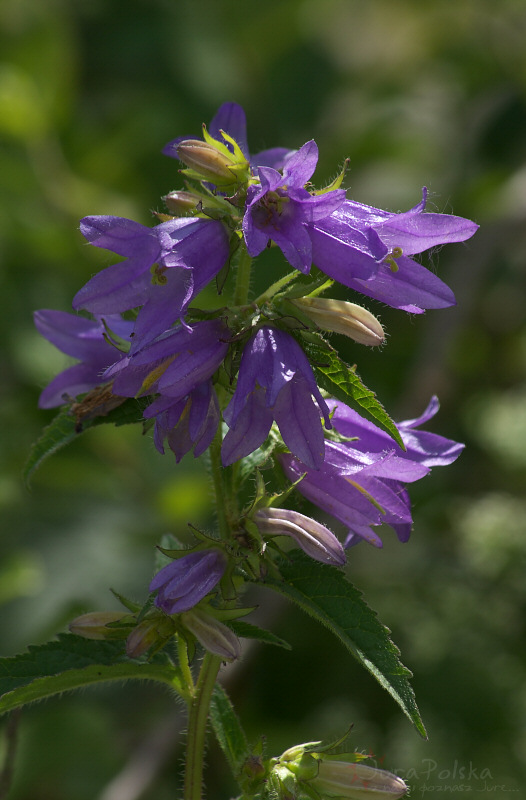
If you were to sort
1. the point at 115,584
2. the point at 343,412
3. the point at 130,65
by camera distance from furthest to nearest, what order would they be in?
the point at 130,65 → the point at 115,584 → the point at 343,412

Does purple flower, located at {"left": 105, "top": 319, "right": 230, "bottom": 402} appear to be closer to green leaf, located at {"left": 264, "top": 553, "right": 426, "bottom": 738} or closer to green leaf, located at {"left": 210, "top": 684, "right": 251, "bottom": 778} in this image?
green leaf, located at {"left": 264, "top": 553, "right": 426, "bottom": 738}

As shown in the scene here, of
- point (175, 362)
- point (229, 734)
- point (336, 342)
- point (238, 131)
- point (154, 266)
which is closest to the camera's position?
point (175, 362)

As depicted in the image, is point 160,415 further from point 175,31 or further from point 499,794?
point 175,31

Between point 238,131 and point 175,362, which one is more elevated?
point 238,131

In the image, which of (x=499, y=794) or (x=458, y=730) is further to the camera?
(x=458, y=730)

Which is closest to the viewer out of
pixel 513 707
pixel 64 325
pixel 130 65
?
pixel 64 325

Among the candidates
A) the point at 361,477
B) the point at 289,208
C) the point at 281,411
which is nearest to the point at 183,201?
the point at 289,208

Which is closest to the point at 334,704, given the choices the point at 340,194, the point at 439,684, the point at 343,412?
the point at 439,684

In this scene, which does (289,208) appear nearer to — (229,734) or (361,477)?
(361,477)
